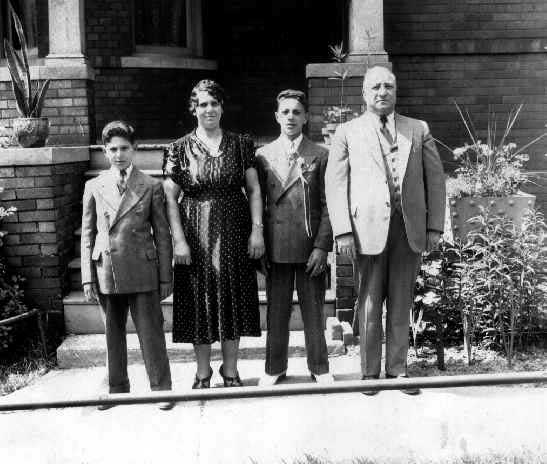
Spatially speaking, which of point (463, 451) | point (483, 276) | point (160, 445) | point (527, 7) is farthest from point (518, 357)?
point (527, 7)

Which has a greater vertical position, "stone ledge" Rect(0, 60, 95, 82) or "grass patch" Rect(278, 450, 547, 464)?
"stone ledge" Rect(0, 60, 95, 82)

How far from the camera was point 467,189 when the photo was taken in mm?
5238

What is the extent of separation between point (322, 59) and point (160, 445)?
19.4 feet

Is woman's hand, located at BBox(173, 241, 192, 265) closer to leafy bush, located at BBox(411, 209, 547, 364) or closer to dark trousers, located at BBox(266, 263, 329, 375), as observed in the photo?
dark trousers, located at BBox(266, 263, 329, 375)

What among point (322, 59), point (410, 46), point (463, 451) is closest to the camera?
point (463, 451)

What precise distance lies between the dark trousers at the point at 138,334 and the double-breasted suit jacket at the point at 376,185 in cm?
119

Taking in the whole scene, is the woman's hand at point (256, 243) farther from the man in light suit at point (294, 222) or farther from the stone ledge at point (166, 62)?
the stone ledge at point (166, 62)

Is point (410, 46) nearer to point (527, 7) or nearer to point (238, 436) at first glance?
point (527, 7)

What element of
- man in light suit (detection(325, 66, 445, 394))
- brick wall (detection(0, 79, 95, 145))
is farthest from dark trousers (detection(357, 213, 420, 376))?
brick wall (detection(0, 79, 95, 145))

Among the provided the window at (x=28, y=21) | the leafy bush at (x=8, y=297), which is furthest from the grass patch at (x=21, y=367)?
the window at (x=28, y=21)

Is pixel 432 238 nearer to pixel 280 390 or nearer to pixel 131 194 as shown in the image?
pixel 131 194

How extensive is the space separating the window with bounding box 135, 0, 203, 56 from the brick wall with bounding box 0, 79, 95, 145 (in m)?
2.12

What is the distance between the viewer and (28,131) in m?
5.31

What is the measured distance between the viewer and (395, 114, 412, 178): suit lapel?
397 centimetres
